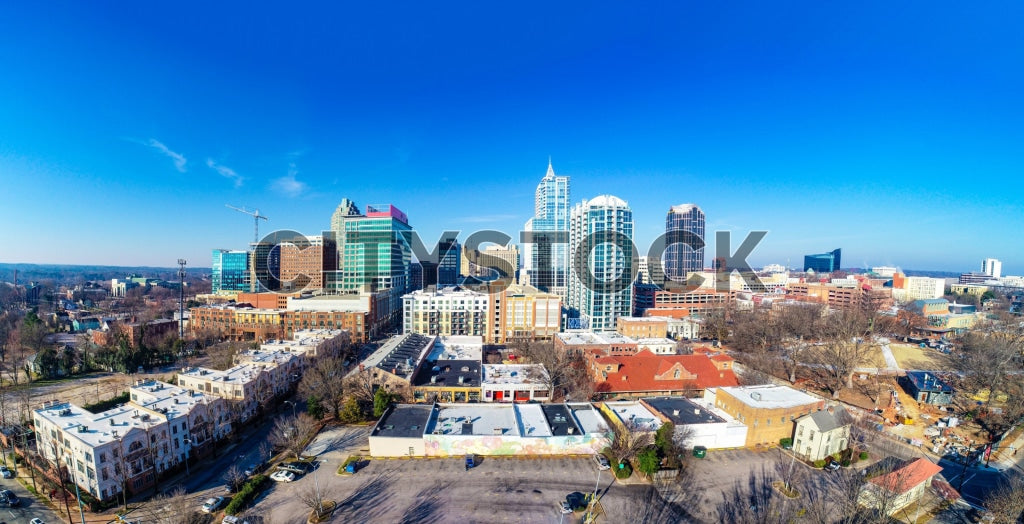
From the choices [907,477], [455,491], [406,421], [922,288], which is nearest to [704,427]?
[907,477]

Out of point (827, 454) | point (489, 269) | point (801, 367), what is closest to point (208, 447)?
point (827, 454)

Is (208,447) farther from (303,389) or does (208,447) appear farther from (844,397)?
(844,397)

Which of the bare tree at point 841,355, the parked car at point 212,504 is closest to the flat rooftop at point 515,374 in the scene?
the parked car at point 212,504

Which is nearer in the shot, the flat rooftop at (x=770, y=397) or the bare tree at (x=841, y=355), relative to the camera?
the flat rooftop at (x=770, y=397)

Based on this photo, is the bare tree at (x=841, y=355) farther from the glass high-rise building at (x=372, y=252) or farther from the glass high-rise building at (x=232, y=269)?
the glass high-rise building at (x=232, y=269)

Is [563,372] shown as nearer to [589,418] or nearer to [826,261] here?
[589,418]

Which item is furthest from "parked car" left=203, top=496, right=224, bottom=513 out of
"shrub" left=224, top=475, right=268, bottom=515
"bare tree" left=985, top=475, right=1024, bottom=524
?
"bare tree" left=985, top=475, right=1024, bottom=524

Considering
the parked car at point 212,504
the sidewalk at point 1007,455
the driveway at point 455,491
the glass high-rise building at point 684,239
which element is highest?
the glass high-rise building at point 684,239
